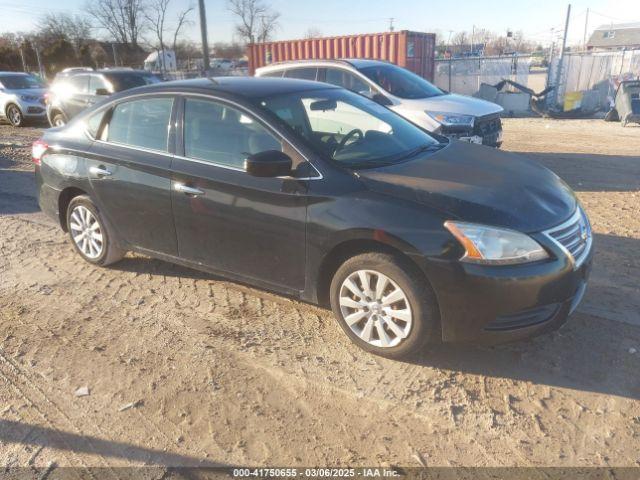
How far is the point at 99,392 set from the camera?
3.15m

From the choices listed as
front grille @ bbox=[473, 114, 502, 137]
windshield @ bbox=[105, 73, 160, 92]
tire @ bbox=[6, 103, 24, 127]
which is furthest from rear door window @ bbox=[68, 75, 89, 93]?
front grille @ bbox=[473, 114, 502, 137]

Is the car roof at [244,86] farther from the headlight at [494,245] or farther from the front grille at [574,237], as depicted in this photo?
the front grille at [574,237]

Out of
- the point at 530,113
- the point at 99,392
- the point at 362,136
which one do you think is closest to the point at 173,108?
the point at 362,136

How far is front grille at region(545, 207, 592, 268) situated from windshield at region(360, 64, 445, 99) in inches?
208

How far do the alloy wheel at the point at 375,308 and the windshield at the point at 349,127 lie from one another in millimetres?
801

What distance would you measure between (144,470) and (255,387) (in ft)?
2.59

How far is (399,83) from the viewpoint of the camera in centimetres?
859

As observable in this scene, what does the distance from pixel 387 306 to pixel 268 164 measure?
117 centimetres

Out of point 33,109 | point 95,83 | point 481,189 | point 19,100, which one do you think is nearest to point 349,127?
point 481,189

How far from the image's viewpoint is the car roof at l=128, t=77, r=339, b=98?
3962mm

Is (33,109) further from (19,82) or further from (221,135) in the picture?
(221,135)

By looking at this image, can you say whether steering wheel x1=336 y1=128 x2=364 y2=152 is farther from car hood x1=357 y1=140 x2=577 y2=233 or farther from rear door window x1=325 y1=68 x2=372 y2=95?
rear door window x1=325 y1=68 x2=372 y2=95

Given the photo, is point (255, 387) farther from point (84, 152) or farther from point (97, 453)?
point (84, 152)

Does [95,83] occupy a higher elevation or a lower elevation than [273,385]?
higher
